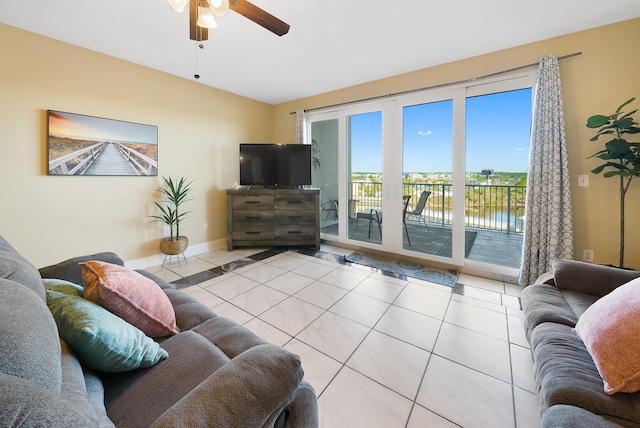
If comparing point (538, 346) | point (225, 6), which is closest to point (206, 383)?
point (538, 346)

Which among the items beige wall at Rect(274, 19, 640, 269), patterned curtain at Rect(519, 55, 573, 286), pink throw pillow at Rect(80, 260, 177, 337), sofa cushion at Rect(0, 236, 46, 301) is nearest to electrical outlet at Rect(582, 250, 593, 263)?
beige wall at Rect(274, 19, 640, 269)

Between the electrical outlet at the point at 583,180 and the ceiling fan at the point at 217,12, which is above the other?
the ceiling fan at the point at 217,12

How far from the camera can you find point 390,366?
5.48ft

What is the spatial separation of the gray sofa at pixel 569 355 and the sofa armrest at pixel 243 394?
0.91 meters

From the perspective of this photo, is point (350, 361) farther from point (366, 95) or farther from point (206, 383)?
point (366, 95)

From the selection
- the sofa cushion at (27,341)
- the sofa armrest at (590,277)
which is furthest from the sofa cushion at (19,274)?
the sofa armrest at (590,277)

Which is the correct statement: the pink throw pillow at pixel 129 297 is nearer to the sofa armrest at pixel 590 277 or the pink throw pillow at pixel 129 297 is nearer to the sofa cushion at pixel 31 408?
the sofa cushion at pixel 31 408

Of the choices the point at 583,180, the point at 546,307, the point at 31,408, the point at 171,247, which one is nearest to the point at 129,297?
the point at 31,408

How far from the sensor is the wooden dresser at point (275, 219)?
417cm

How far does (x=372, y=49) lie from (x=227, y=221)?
3109 millimetres

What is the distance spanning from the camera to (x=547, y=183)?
8.38 ft

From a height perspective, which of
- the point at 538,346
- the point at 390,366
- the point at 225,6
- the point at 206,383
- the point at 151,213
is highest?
the point at 225,6

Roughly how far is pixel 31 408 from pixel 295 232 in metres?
3.86

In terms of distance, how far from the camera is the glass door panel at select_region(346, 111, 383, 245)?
12.9 ft
